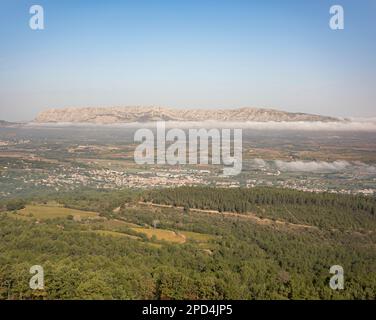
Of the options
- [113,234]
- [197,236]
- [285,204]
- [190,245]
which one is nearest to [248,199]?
[285,204]

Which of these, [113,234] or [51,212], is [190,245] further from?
[51,212]

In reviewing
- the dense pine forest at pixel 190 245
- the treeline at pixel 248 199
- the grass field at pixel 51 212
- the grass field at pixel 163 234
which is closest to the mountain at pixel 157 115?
the treeline at pixel 248 199

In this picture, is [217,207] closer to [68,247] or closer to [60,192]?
[68,247]

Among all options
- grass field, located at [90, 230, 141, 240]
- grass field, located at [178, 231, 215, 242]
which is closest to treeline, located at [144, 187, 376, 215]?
grass field, located at [178, 231, 215, 242]

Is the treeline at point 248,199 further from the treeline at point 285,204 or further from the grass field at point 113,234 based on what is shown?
the grass field at point 113,234
